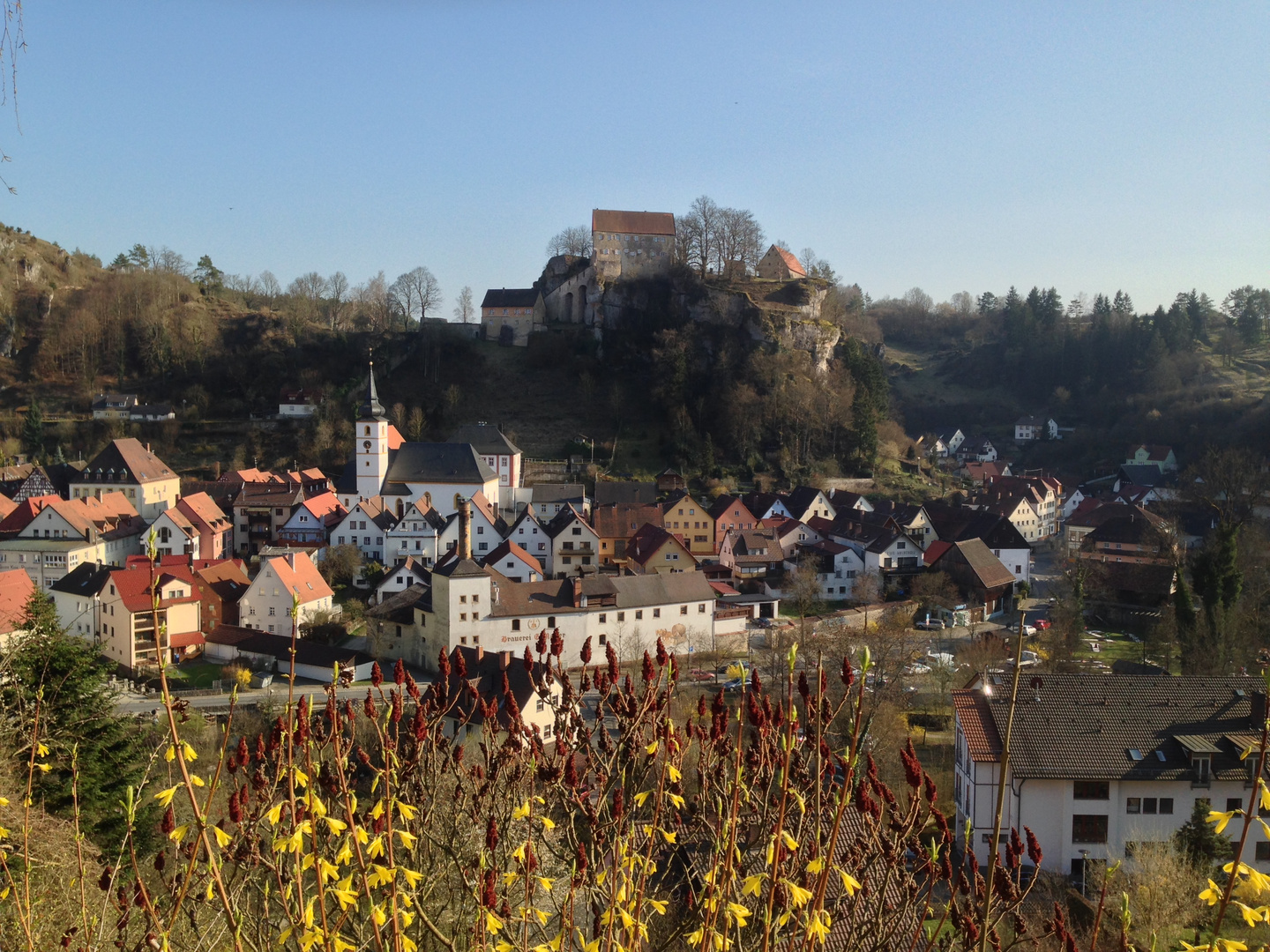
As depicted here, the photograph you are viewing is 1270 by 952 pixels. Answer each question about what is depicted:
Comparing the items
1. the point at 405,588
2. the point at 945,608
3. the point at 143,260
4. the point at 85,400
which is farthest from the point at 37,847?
the point at 143,260

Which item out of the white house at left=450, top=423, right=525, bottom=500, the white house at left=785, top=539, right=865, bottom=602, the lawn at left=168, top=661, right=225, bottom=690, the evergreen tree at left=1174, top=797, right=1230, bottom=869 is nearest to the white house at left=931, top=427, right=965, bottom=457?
the white house at left=450, top=423, right=525, bottom=500

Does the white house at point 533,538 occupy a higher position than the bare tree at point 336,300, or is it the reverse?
the bare tree at point 336,300

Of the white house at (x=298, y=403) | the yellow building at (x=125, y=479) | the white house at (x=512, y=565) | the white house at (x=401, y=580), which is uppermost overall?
the white house at (x=298, y=403)

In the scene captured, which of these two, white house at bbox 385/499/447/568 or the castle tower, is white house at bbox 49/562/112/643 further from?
the castle tower

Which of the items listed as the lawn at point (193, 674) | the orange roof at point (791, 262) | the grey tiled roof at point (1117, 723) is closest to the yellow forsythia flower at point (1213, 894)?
the grey tiled roof at point (1117, 723)

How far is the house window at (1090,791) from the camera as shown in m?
15.7

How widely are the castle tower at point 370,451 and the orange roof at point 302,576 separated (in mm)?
12866

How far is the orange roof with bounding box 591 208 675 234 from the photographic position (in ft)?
213

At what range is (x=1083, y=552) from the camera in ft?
126

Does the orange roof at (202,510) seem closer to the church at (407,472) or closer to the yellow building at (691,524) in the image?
the church at (407,472)

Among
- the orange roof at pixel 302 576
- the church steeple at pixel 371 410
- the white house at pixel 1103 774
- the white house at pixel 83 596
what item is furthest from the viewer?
the church steeple at pixel 371 410

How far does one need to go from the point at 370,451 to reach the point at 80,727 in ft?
109

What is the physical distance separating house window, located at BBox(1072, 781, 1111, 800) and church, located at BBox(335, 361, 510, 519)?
2981cm

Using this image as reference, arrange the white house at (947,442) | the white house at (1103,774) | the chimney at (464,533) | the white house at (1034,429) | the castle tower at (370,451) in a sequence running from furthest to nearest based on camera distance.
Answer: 1. the white house at (1034,429)
2. the white house at (947,442)
3. the castle tower at (370,451)
4. the chimney at (464,533)
5. the white house at (1103,774)
